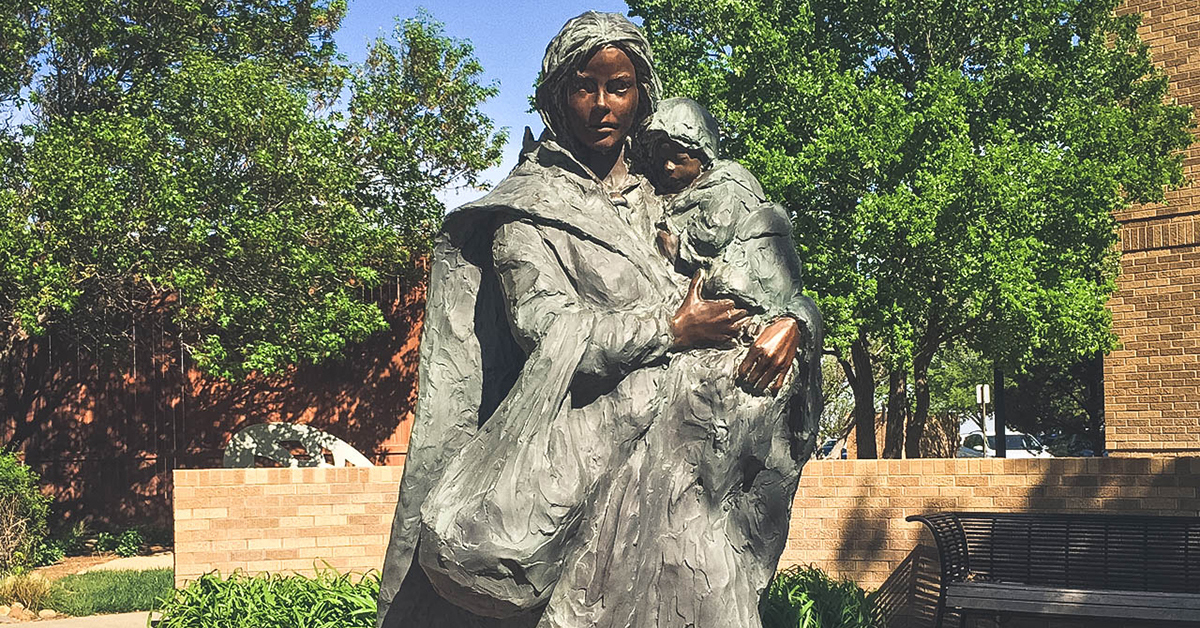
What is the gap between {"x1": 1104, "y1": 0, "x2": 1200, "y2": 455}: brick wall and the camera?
50.1 feet

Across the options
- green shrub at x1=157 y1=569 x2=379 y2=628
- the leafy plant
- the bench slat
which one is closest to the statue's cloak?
green shrub at x1=157 y1=569 x2=379 y2=628

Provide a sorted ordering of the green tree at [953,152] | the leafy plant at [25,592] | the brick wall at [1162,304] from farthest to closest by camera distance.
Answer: the brick wall at [1162,304] < the green tree at [953,152] < the leafy plant at [25,592]

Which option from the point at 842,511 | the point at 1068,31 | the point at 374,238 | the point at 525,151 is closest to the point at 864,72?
the point at 1068,31

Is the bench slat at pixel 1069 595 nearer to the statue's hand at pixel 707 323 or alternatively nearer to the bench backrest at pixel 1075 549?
the bench backrest at pixel 1075 549

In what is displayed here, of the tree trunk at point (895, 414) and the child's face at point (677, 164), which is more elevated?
the tree trunk at point (895, 414)

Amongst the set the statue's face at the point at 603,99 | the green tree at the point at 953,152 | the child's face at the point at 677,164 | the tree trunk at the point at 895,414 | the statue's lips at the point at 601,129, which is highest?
the green tree at the point at 953,152

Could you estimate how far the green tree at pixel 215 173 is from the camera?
13688 mm

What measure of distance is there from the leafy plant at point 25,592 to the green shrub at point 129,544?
189 inches

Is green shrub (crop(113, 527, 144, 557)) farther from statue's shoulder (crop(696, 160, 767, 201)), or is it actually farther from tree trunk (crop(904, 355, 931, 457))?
statue's shoulder (crop(696, 160, 767, 201))

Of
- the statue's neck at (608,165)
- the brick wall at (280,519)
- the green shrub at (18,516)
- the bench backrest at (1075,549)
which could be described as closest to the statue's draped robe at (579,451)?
the statue's neck at (608,165)

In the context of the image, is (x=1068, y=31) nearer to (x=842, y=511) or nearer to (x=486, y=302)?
(x=842, y=511)

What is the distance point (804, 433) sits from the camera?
3.02 metres

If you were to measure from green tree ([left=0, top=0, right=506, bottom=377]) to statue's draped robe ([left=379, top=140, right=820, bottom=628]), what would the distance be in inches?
457

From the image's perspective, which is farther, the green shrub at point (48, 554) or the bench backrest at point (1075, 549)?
the green shrub at point (48, 554)
